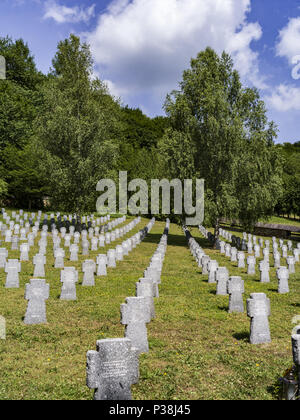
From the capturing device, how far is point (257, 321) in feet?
26.3

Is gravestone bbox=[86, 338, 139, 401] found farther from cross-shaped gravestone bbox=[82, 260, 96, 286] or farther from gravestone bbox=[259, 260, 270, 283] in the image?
gravestone bbox=[259, 260, 270, 283]

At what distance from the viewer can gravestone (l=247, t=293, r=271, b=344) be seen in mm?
8000

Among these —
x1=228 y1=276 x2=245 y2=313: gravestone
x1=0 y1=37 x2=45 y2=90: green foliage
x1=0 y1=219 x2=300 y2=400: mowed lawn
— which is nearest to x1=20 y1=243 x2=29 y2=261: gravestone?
x1=0 y1=219 x2=300 y2=400: mowed lawn

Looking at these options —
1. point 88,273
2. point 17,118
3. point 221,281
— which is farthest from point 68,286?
point 17,118

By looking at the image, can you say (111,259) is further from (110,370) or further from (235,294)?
(110,370)

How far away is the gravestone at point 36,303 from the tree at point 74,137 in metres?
23.5

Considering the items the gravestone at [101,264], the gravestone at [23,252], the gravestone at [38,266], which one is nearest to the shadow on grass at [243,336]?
the gravestone at [101,264]

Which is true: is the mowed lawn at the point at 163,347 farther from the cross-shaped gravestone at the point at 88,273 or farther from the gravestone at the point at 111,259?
the gravestone at the point at 111,259

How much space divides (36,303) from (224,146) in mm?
21237

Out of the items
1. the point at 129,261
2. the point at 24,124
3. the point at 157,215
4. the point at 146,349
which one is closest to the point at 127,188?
the point at 157,215

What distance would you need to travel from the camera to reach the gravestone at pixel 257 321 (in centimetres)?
800

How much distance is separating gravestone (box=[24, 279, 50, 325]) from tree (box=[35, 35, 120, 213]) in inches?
924

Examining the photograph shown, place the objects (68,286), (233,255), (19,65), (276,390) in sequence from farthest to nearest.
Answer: (19,65) → (233,255) → (68,286) → (276,390)

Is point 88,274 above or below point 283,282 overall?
above
